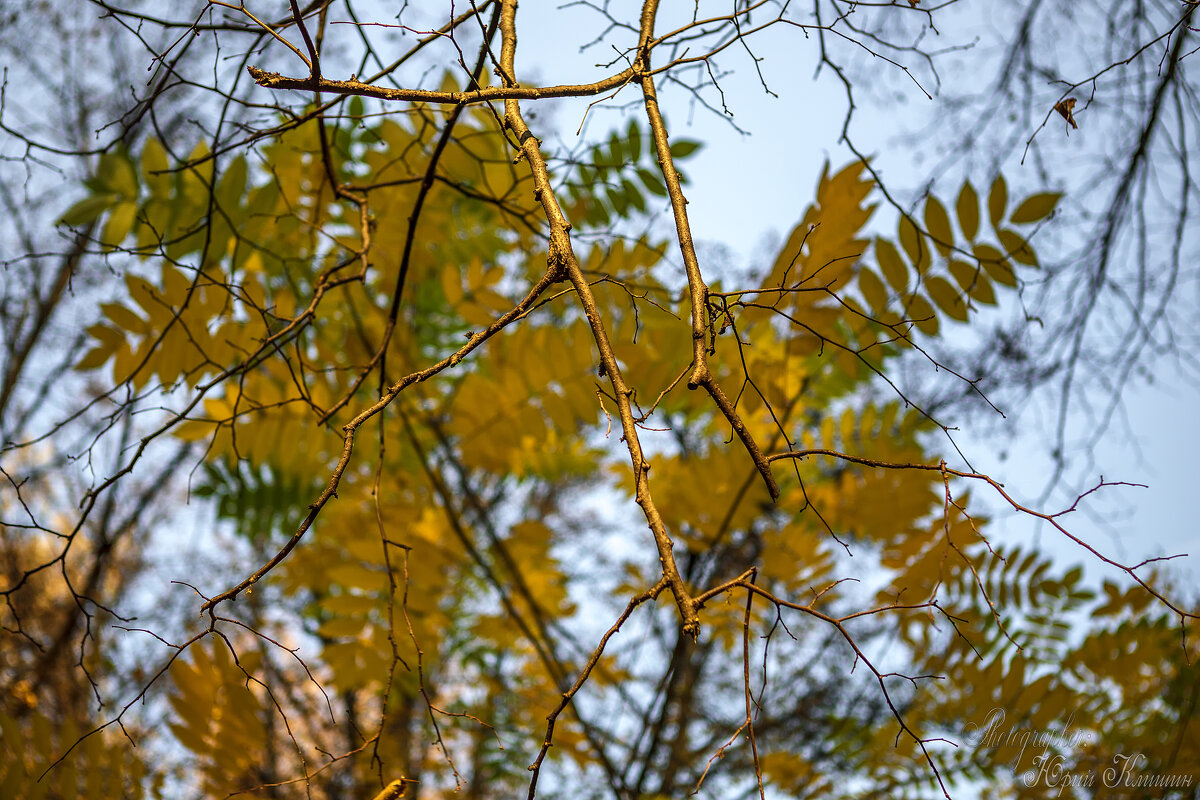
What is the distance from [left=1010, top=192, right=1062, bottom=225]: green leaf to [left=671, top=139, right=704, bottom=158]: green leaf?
Answer: 2.41ft

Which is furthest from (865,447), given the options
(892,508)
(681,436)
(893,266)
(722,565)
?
(681,436)

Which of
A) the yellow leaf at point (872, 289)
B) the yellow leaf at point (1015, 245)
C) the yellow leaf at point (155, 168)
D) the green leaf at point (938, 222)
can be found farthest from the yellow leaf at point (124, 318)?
the yellow leaf at point (1015, 245)

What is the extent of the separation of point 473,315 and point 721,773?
245cm

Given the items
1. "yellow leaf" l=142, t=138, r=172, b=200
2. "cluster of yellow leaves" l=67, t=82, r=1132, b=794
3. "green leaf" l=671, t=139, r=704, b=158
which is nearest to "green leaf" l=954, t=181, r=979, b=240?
"cluster of yellow leaves" l=67, t=82, r=1132, b=794

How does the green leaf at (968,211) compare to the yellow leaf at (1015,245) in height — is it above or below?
above

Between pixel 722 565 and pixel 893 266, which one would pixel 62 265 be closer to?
pixel 722 565

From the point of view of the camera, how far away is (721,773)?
337cm

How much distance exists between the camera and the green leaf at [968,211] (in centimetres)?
169

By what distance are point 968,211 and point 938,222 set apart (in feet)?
0.26

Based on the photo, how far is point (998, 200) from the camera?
171 cm

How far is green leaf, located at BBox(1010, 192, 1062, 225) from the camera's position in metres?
1.71

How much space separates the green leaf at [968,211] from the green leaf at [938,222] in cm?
3

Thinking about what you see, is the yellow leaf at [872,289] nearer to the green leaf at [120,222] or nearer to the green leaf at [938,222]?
the green leaf at [938,222]

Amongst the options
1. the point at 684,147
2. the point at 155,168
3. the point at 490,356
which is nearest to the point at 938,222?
the point at 684,147
